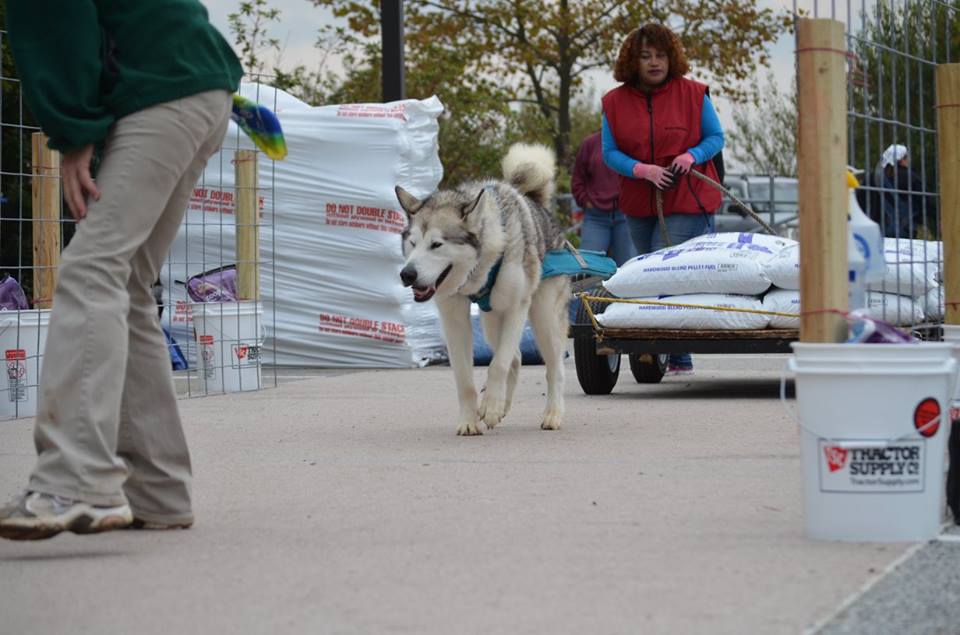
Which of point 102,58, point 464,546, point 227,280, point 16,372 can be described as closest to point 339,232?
point 227,280

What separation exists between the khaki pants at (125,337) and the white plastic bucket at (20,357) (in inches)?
150

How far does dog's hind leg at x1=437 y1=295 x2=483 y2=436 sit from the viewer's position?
22.8ft

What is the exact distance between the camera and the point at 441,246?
7000 millimetres

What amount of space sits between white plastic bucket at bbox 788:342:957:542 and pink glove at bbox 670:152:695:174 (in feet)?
16.6

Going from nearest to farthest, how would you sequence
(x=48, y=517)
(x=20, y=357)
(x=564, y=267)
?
(x=48, y=517), (x=564, y=267), (x=20, y=357)

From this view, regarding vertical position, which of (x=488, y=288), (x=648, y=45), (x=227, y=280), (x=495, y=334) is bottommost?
(x=495, y=334)

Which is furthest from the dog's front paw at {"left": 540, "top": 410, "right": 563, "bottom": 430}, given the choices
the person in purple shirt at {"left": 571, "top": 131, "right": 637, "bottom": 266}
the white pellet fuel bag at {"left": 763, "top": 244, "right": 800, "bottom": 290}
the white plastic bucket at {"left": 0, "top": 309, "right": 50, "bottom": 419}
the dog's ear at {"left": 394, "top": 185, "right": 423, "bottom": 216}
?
the person in purple shirt at {"left": 571, "top": 131, "right": 637, "bottom": 266}

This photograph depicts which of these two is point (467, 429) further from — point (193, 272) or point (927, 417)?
point (193, 272)

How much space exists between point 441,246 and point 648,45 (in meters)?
2.86

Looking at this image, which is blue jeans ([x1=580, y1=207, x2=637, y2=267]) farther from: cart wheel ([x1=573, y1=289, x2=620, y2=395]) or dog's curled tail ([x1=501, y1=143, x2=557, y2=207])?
dog's curled tail ([x1=501, y1=143, x2=557, y2=207])

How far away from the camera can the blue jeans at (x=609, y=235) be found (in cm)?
1240

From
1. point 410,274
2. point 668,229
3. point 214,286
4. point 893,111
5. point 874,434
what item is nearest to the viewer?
point 874,434

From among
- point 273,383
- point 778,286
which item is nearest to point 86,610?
point 778,286

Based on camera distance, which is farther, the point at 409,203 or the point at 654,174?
the point at 654,174
